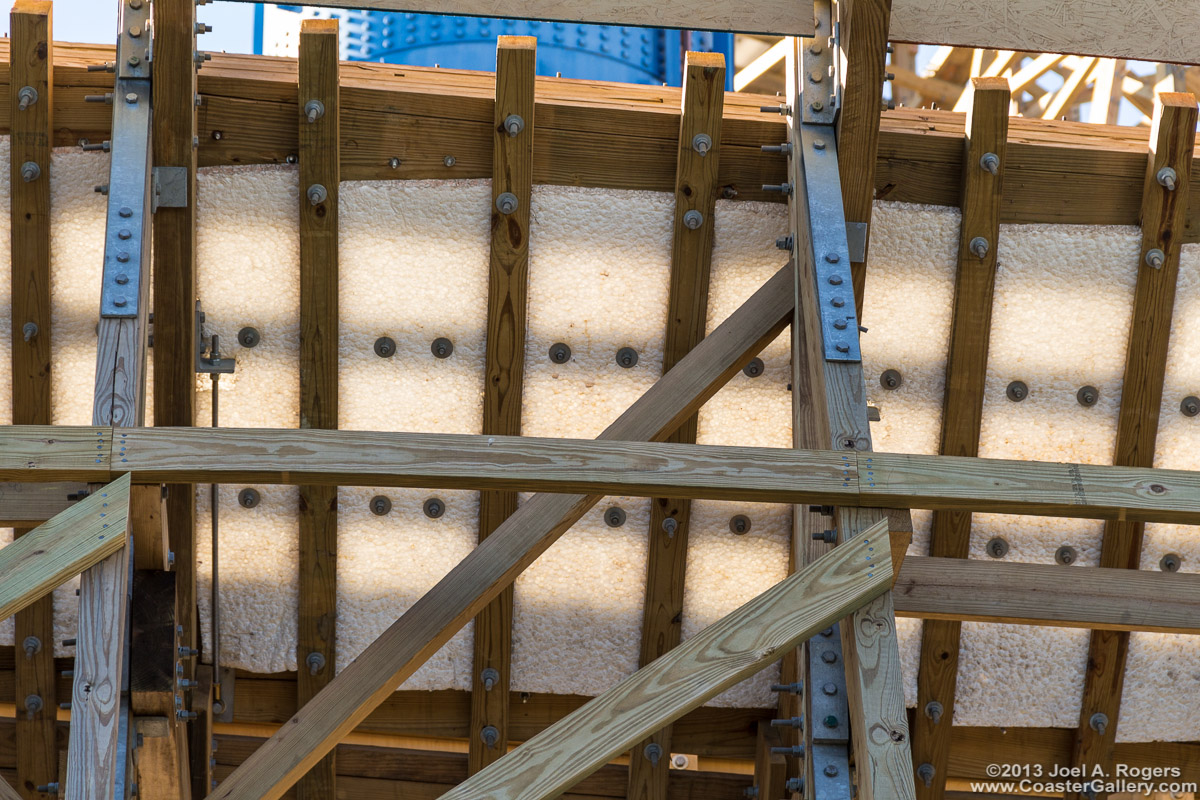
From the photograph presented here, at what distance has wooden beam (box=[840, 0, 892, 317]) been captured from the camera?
395 centimetres

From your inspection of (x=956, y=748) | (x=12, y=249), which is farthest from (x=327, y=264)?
(x=956, y=748)

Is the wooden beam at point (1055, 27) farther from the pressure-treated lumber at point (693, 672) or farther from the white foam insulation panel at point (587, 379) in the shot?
the pressure-treated lumber at point (693, 672)

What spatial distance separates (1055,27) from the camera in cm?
431

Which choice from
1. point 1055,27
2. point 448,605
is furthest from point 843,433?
point 1055,27

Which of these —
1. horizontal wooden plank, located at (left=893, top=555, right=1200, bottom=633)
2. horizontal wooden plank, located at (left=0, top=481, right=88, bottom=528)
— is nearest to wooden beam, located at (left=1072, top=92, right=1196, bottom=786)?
horizontal wooden plank, located at (left=893, top=555, right=1200, bottom=633)

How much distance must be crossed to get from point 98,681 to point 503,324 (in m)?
1.83

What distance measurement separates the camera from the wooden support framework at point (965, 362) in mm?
4273

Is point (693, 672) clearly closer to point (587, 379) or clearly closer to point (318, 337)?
point (587, 379)

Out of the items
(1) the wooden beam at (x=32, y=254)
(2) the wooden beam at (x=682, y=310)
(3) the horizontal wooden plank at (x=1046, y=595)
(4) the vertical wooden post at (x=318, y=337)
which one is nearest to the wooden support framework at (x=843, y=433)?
(2) the wooden beam at (x=682, y=310)

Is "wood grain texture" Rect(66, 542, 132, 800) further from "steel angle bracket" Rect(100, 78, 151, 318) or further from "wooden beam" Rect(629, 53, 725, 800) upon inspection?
"wooden beam" Rect(629, 53, 725, 800)

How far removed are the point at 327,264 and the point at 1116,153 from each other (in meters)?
2.75

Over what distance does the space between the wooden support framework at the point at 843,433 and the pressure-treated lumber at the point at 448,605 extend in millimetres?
323

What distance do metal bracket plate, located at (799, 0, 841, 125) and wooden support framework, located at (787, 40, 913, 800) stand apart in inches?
0.5

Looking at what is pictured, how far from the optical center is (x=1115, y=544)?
4.62 meters
